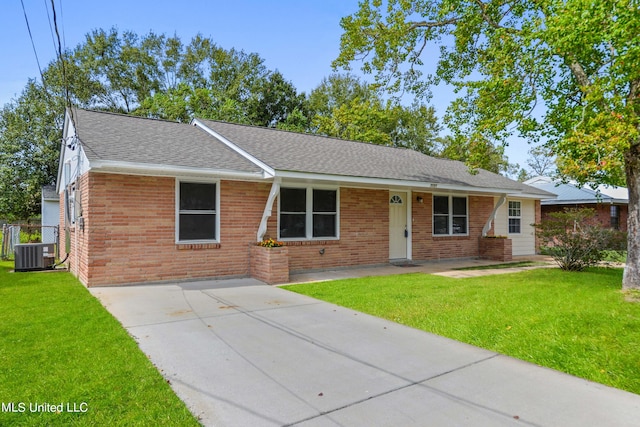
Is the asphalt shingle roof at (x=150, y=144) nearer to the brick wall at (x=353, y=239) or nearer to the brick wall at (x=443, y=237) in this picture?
the brick wall at (x=353, y=239)

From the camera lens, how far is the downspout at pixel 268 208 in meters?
9.26

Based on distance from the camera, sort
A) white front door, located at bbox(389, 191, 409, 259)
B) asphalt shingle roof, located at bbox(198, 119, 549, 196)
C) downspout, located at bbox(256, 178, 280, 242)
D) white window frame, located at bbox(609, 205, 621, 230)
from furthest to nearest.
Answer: white window frame, located at bbox(609, 205, 621, 230) → white front door, located at bbox(389, 191, 409, 259) → asphalt shingle roof, located at bbox(198, 119, 549, 196) → downspout, located at bbox(256, 178, 280, 242)

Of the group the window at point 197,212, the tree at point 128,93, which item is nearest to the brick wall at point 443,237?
the window at point 197,212

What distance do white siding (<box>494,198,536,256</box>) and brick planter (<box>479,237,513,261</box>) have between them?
174 centimetres

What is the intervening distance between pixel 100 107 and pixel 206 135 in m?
23.1

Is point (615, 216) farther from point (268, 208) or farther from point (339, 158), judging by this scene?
point (268, 208)

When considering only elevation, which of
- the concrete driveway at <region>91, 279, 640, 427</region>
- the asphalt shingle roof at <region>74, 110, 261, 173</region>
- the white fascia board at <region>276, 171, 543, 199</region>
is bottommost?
the concrete driveway at <region>91, 279, 640, 427</region>

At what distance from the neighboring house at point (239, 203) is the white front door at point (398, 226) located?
45mm

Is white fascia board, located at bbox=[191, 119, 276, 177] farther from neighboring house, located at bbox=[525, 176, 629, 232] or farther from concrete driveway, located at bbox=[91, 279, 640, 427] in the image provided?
neighboring house, located at bbox=[525, 176, 629, 232]

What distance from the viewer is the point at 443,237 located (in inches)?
534

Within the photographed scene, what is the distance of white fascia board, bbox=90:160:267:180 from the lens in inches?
295

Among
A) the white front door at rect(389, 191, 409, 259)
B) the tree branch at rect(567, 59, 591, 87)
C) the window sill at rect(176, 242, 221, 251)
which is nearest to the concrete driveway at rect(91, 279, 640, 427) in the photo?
the window sill at rect(176, 242, 221, 251)

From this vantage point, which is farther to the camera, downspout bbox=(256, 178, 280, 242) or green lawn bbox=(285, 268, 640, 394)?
downspout bbox=(256, 178, 280, 242)

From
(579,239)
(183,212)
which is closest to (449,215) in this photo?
(579,239)
